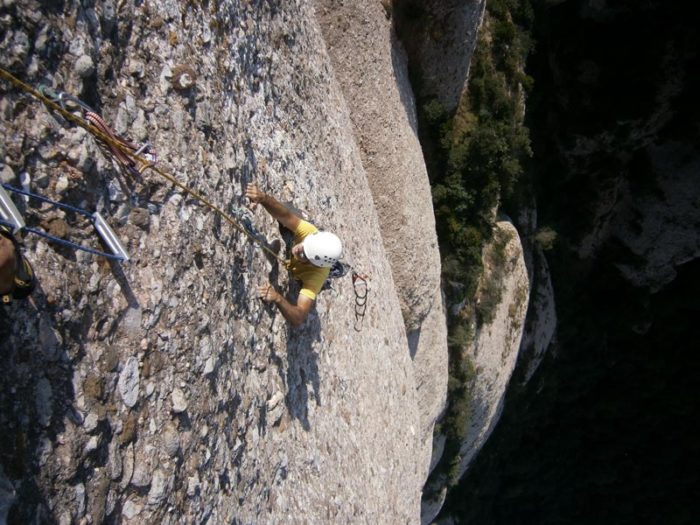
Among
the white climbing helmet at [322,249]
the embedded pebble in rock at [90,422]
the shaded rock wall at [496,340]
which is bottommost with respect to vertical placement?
the shaded rock wall at [496,340]

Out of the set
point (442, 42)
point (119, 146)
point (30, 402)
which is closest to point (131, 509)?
point (30, 402)

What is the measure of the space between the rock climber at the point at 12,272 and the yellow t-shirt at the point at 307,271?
160 inches

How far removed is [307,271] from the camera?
24.8ft

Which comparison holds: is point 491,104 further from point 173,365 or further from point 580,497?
point 580,497

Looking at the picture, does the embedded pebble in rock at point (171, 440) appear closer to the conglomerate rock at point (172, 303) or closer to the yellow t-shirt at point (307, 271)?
the conglomerate rock at point (172, 303)

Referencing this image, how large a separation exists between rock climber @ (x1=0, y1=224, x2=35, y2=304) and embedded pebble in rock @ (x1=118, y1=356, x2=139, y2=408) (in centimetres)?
131

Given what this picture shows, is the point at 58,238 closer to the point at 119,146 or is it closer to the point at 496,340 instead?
the point at 119,146

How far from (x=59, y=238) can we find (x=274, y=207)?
10.9ft

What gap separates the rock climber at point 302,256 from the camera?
22.9 feet

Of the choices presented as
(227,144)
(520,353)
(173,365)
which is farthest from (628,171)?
(173,365)

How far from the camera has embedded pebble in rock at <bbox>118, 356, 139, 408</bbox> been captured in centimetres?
473

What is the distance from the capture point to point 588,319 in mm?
29500

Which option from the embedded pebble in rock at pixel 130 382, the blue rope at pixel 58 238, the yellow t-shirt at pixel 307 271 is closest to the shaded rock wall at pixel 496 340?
the yellow t-shirt at pixel 307 271

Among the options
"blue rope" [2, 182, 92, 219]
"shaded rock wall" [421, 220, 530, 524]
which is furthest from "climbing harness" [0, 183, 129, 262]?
"shaded rock wall" [421, 220, 530, 524]
